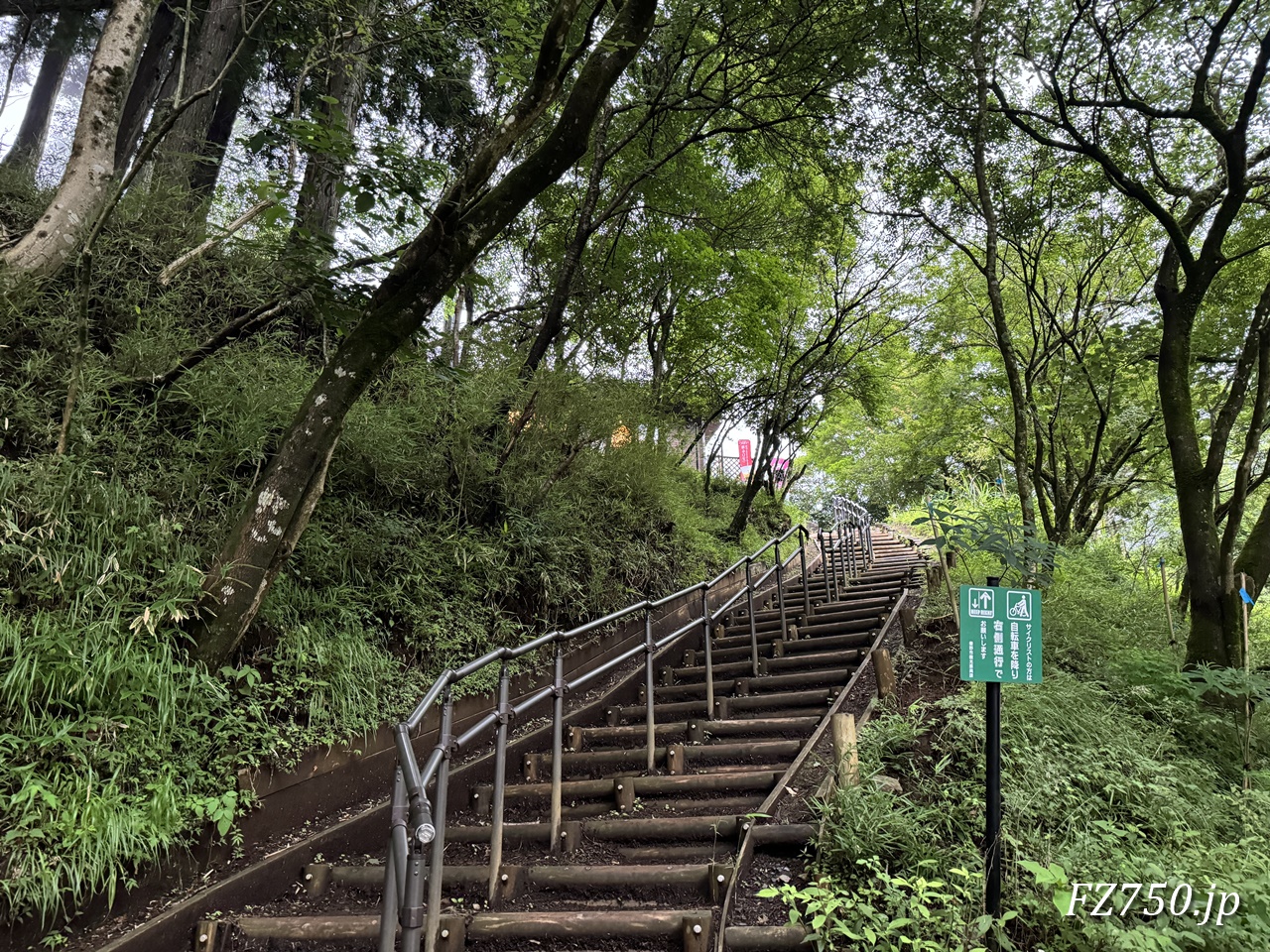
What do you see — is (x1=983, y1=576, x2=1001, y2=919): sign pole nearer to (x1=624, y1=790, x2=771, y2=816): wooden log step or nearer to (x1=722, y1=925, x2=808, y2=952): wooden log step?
(x1=722, y1=925, x2=808, y2=952): wooden log step

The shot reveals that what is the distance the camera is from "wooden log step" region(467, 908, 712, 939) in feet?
8.29

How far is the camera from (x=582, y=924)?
8.41 ft

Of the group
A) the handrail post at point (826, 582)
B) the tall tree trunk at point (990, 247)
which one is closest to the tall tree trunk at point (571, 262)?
the tall tree trunk at point (990, 247)

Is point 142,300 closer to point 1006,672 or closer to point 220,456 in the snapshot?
point 220,456

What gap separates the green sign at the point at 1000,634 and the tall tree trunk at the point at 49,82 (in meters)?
11.7

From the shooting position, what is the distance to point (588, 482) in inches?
290

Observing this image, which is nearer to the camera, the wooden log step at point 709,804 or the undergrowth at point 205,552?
the undergrowth at point 205,552

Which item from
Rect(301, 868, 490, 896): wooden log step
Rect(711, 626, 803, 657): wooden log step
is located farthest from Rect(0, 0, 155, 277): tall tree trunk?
Rect(711, 626, 803, 657): wooden log step

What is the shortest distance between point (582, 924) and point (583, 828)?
42.7 inches

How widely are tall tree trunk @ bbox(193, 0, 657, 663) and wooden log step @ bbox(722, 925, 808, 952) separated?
2815 millimetres

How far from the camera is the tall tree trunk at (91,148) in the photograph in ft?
13.2

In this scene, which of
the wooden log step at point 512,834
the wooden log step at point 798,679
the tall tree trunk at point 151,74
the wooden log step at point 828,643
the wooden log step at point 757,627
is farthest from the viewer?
the wooden log step at point 757,627

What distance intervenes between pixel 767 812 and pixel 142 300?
5733mm

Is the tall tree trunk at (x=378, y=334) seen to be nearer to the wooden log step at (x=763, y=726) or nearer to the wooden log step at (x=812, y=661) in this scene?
the wooden log step at (x=763, y=726)
